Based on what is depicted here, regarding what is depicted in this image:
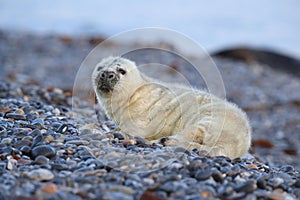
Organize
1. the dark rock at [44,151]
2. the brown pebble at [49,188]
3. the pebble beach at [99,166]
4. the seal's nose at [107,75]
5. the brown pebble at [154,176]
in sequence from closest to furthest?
1. the brown pebble at [49,188]
2. the pebble beach at [99,166]
3. the brown pebble at [154,176]
4. the dark rock at [44,151]
5. the seal's nose at [107,75]

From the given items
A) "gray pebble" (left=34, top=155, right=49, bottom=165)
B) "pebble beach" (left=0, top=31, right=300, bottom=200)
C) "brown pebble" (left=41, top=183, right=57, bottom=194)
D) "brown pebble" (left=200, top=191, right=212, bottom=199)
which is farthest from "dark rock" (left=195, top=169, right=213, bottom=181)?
"gray pebble" (left=34, top=155, right=49, bottom=165)

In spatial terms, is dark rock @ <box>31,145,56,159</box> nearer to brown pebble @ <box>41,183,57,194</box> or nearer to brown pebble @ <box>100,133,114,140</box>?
brown pebble @ <box>100,133,114,140</box>

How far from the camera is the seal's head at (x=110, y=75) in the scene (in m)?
5.01

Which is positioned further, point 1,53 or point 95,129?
point 1,53

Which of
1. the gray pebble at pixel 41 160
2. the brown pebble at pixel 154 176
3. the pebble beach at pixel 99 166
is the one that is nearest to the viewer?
the pebble beach at pixel 99 166

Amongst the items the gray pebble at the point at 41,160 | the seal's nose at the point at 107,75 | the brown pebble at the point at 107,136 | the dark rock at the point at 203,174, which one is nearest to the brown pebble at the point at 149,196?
the dark rock at the point at 203,174

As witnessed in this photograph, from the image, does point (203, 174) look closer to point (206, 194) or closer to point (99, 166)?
point (206, 194)

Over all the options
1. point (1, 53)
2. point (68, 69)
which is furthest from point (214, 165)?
point (1, 53)

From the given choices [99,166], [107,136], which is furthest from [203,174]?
[107,136]

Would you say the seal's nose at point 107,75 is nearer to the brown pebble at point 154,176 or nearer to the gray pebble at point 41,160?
the gray pebble at point 41,160

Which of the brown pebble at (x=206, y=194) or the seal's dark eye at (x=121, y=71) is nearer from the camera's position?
the brown pebble at (x=206, y=194)

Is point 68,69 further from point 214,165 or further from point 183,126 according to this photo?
point 214,165

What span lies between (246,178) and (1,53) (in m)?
12.3

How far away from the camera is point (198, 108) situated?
5.17 metres
